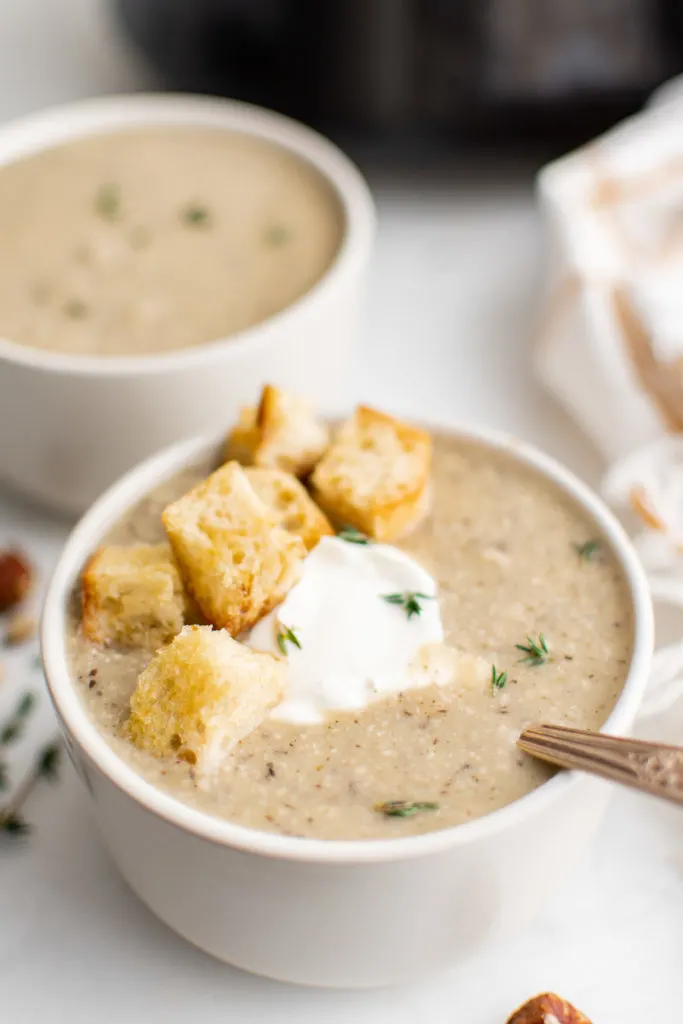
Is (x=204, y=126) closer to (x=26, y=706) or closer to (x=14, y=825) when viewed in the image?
(x=26, y=706)

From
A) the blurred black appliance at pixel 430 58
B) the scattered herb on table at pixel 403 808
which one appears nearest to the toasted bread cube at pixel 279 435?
the scattered herb on table at pixel 403 808

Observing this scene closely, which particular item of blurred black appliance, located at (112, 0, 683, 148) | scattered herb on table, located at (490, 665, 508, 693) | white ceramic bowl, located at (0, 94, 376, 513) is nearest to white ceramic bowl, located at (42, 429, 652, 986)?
scattered herb on table, located at (490, 665, 508, 693)

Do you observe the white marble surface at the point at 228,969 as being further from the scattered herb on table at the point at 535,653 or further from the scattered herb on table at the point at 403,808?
the scattered herb on table at the point at 535,653

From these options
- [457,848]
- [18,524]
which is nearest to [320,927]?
[457,848]

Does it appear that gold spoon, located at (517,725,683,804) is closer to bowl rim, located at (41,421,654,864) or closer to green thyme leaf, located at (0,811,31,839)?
bowl rim, located at (41,421,654,864)

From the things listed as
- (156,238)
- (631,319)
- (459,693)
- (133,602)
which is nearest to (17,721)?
(133,602)

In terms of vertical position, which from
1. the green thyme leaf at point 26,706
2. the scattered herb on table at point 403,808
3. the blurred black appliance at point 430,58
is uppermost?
the blurred black appliance at point 430,58
